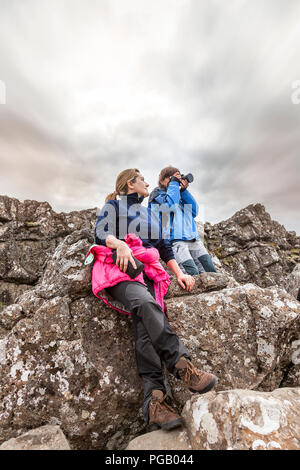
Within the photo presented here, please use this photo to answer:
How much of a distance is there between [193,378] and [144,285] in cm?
188

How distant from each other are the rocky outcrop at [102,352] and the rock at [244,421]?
1.42m

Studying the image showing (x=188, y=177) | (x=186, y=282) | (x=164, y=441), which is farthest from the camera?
(x=188, y=177)

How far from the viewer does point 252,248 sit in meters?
23.2

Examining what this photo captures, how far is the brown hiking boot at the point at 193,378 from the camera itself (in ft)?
12.1

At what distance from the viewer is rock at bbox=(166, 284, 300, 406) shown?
15.7ft

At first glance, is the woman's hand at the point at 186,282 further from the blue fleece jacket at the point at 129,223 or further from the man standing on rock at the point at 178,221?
the man standing on rock at the point at 178,221

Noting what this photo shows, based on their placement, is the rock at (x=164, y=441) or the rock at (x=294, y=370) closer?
the rock at (x=164, y=441)

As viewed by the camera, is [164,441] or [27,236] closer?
[164,441]

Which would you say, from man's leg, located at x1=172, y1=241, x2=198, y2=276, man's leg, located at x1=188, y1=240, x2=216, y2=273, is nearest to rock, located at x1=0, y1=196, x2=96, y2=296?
man's leg, located at x1=188, y1=240, x2=216, y2=273


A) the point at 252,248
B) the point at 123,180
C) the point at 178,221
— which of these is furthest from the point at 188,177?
the point at 252,248

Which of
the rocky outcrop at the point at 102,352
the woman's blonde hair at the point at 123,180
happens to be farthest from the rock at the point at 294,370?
the woman's blonde hair at the point at 123,180

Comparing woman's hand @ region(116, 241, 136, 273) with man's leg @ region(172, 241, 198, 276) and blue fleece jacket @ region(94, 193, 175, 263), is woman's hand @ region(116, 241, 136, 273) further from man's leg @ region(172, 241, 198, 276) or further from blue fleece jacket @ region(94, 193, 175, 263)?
man's leg @ region(172, 241, 198, 276)
